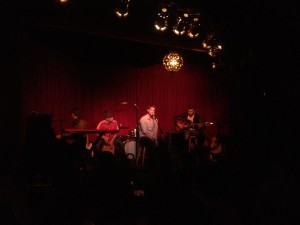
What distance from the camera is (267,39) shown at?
752 cm

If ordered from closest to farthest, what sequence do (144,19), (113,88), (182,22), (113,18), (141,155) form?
(182,22) → (113,18) → (144,19) → (141,155) → (113,88)

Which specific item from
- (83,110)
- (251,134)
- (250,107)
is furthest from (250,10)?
(83,110)

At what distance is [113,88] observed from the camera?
11.8m

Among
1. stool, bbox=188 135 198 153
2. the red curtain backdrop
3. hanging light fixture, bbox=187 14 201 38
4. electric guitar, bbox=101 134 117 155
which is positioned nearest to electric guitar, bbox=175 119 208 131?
stool, bbox=188 135 198 153

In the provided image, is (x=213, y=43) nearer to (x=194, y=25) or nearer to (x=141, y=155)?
(x=194, y=25)

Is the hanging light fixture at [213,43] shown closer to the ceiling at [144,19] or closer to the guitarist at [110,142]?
the ceiling at [144,19]

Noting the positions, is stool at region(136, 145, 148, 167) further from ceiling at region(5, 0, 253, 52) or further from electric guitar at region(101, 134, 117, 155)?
ceiling at region(5, 0, 253, 52)

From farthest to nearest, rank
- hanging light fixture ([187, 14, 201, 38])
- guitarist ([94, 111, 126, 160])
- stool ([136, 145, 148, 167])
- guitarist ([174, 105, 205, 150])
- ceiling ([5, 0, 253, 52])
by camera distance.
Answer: stool ([136, 145, 148, 167])
guitarist ([174, 105, 205, 150])
guitarist ([94, 111, 126, 160])
hanging light fixture ([187, 14, 201, 38])
ceiling ([5, 0, 253, 52])

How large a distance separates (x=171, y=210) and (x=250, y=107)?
15.9 feet

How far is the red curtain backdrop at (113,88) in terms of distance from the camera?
945cm

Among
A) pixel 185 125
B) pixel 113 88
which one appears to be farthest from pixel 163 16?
pixel 113 88

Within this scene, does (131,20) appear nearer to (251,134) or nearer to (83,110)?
(83,110)

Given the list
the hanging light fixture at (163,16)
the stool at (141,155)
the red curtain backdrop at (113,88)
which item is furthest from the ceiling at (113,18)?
the stool at (141,155)

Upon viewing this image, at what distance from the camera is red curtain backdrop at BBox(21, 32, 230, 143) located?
9.45 m
